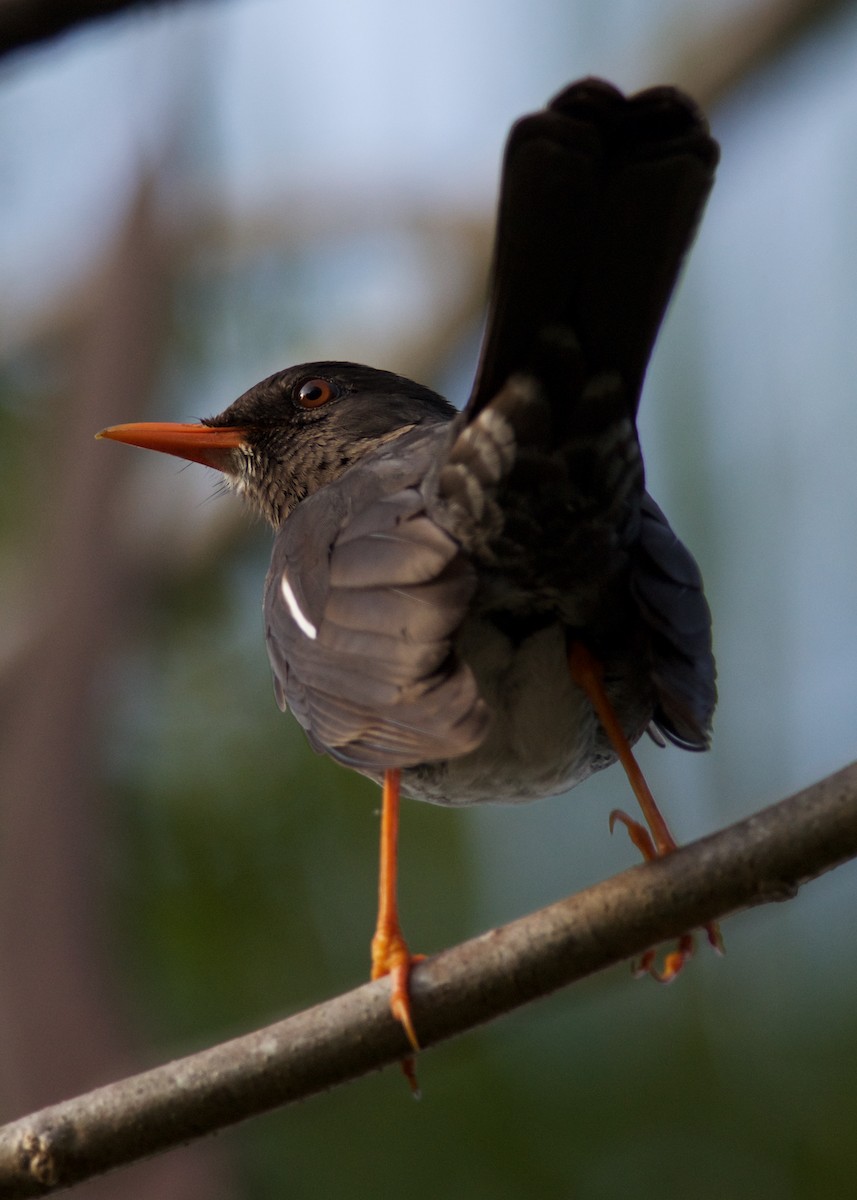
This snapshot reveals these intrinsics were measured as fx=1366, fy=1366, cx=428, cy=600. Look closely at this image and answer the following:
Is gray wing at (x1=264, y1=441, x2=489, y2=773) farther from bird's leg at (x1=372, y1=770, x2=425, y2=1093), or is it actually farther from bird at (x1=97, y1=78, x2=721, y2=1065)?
bird's leg at (x1=372, y1=770, x2=425, y2=1093)

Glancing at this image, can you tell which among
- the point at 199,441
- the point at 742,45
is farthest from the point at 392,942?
the point at 742,45

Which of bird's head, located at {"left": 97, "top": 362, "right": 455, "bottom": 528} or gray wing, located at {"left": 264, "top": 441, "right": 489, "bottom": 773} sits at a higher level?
bird's head, located at {"left": 97, "top": 362, "right": 455, "bottom": 528}

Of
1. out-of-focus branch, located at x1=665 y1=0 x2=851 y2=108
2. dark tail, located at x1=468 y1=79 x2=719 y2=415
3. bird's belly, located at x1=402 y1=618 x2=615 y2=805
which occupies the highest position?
out-of-focus branch, located at x1=665 y1=0 x2=851 y2=108

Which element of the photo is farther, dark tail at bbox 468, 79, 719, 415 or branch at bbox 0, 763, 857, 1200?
dark tail at bbox 468, 79, 719, 415

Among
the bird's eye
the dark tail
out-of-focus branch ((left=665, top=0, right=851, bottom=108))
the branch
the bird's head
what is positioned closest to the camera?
the branch

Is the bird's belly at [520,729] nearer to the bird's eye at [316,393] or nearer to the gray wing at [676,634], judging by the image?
the gray wing at [676,634]

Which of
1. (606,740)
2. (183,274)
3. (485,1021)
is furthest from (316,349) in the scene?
(485,1021)

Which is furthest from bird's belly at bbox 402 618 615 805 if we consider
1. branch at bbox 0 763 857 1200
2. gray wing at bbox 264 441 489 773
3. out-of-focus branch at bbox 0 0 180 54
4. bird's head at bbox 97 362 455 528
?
out-of-focus branch at bbox 0 0 180 54

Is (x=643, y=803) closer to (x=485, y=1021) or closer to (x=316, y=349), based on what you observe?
(x=485, y=1021)
